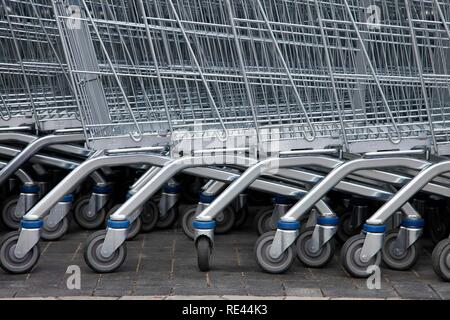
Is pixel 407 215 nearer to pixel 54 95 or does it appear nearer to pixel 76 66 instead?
pixel 76 66

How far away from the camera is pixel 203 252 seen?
18.4 ft

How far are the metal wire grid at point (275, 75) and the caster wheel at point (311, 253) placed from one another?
506mm

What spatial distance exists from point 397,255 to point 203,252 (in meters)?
1.03

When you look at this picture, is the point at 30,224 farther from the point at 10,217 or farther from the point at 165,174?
the point at 10,217

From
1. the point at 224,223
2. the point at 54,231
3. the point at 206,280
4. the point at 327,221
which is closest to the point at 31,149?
the point at 54,231

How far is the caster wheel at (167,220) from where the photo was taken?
23.6ft

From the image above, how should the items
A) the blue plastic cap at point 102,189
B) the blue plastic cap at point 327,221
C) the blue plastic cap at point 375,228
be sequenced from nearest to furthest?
the blue plastic cap at point 375,228, the blue plastic cap at point 327,221, the blue plastic cap at point 102,189

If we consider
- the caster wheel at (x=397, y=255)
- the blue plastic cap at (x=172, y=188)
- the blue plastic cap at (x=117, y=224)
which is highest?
the blue plastic cap at (x=117, y=224)

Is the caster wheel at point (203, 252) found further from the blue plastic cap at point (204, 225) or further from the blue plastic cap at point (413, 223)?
the blue plastic cap at point (413, 223)

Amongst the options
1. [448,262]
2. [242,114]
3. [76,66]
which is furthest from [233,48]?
[448,262]

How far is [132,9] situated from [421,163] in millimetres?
2036

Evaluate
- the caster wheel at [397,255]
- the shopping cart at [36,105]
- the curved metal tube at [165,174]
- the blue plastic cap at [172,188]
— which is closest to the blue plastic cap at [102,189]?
the shopping cart at [36,105]

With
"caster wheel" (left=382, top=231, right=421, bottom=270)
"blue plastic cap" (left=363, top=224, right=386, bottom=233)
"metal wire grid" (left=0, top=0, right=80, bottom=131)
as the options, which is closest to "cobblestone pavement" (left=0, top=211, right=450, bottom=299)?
"caster wheel" (left=382, top=231, right=421, bottom=270)

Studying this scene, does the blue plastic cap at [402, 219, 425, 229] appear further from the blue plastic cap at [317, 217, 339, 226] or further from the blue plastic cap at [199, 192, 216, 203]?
the blue plastic cap at [199, 192, 216, 203]
